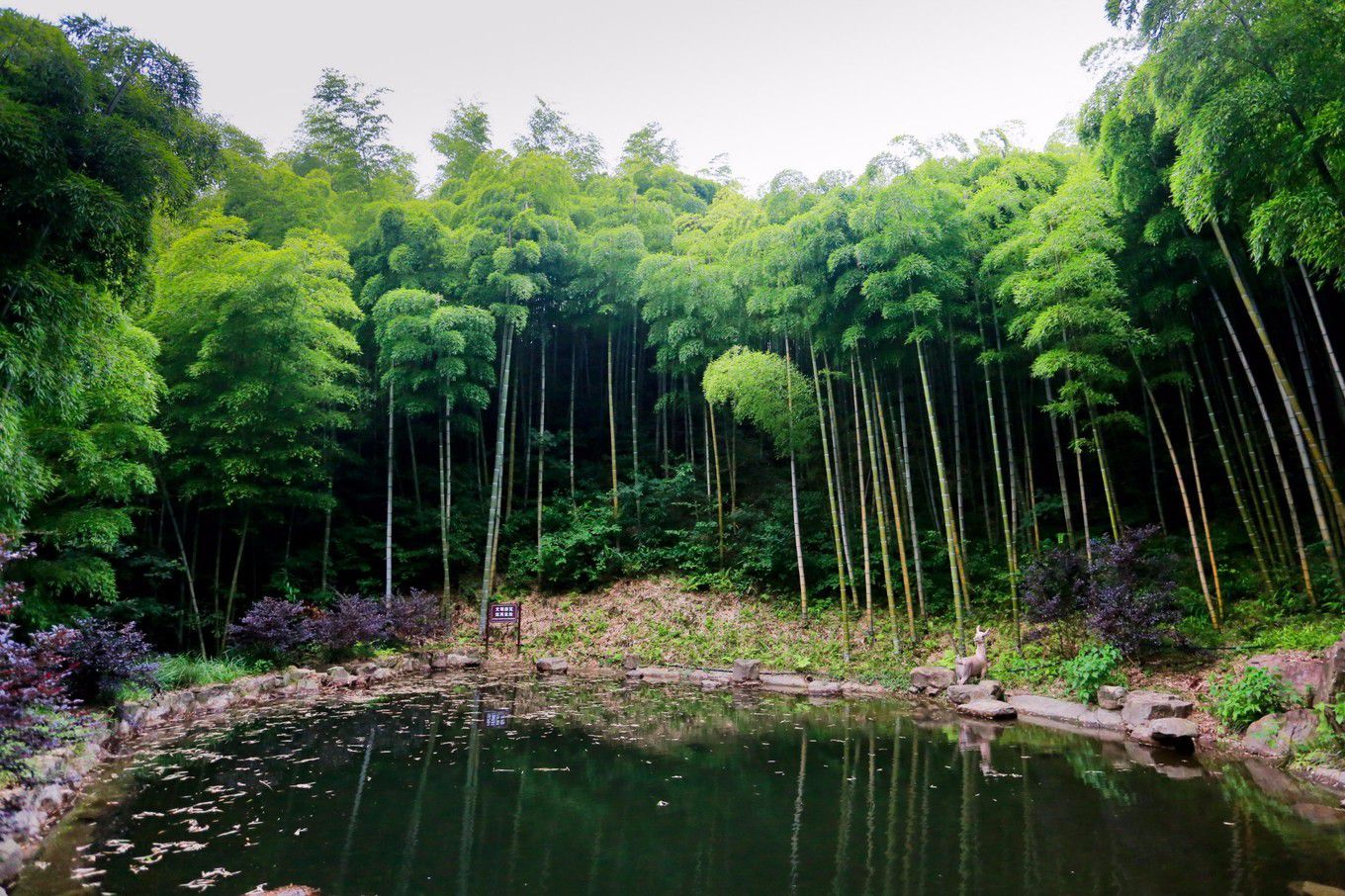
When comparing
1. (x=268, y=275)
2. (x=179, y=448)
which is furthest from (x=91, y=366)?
(x=179, y=448)

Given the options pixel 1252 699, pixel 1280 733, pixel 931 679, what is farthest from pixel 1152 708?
pixel 931 679

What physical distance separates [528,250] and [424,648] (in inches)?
268

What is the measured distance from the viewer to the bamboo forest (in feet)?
11.9

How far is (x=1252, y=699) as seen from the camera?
541cm

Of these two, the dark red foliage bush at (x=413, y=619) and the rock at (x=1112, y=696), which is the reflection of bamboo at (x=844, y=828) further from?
the dark red foliage bush at (x=413, y=619)

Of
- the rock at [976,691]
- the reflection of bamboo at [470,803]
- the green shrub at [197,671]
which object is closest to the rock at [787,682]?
the rock at [976,691]

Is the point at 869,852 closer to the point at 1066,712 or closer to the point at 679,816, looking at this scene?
the point at 679,816

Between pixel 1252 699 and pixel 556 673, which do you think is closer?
pixel 1252 699

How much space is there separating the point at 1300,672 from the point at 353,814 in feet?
22.2

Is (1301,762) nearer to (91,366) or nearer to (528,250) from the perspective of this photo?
(91,366)

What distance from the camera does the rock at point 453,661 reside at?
10188mm

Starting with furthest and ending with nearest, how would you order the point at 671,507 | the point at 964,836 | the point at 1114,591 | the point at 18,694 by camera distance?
the point at 671,507
the point at 1114,591
the point at 964,836
the point at 18,694

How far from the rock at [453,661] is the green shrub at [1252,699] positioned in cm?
893

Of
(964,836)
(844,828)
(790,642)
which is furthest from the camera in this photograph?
(790,642)
